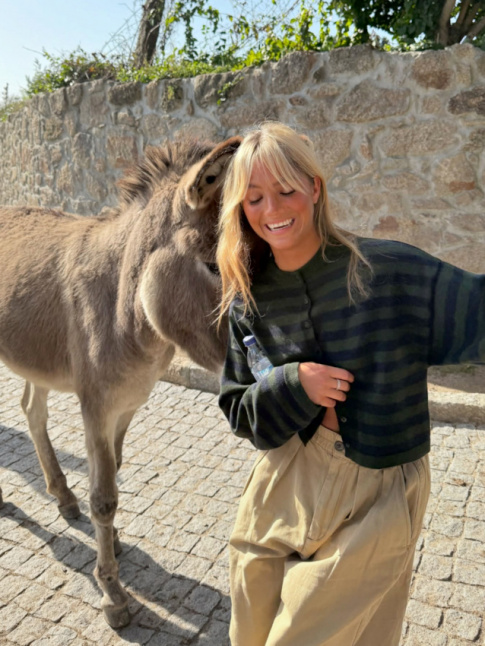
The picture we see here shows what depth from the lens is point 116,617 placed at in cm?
256

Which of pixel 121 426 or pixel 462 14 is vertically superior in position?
pixel 462 14

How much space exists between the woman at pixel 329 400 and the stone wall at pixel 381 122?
3.72 m

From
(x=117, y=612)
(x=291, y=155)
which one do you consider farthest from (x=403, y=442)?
(x=117, y=612)

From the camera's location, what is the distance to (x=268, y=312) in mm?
1627

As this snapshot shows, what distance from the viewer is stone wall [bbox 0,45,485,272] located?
15.3ft

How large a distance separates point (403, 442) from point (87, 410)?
1.72 meters

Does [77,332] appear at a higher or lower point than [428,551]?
higher

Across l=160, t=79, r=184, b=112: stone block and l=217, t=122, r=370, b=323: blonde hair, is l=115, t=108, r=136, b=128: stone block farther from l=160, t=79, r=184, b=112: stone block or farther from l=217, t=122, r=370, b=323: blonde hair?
l=217, t=122, r=370, b=323: blonde hair

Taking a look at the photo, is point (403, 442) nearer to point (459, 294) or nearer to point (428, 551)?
point (459, 294)

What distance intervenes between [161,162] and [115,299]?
2.34 feet

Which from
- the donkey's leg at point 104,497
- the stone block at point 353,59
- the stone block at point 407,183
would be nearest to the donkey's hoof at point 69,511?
the donkey's leg at point 104,497

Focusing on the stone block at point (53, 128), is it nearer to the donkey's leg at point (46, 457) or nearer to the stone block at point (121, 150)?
the stone block at point (121, 150)

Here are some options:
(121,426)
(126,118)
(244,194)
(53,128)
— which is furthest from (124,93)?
(244,194)

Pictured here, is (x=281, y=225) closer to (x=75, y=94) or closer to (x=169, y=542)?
(x=169, y=542)
